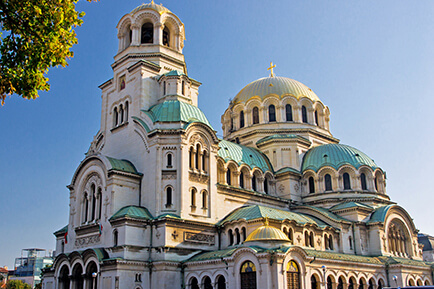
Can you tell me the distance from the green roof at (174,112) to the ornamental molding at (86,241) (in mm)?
9546

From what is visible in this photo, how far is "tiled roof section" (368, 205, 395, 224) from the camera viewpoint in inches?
1608

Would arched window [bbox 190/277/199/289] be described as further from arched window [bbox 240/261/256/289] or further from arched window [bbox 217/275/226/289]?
arched window [bbox 240/261/256/289]

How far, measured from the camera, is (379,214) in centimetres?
4141

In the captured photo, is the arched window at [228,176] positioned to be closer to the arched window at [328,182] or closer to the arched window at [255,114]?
the arched window at [328,182]

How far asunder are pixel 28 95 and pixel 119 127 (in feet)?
80.7

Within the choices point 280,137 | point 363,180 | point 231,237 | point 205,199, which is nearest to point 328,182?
point 363,180

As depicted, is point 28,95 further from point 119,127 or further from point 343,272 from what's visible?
point 343,272

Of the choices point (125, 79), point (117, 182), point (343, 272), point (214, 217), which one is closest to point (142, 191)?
point (117, 182)

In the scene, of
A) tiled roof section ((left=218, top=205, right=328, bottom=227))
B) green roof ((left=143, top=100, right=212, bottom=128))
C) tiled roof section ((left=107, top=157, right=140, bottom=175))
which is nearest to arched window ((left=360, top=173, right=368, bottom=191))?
tiled roof section ((left=218, top=205, right=328, bottom=227))

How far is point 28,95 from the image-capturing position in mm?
13195

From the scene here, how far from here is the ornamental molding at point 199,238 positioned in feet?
107

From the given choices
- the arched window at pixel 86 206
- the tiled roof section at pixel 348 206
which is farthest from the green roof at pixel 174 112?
the tiled roof section at pixel 348 206

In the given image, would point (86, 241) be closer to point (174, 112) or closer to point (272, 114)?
point (174, 112)

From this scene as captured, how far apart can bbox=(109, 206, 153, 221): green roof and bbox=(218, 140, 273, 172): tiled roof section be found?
9.19 meters
